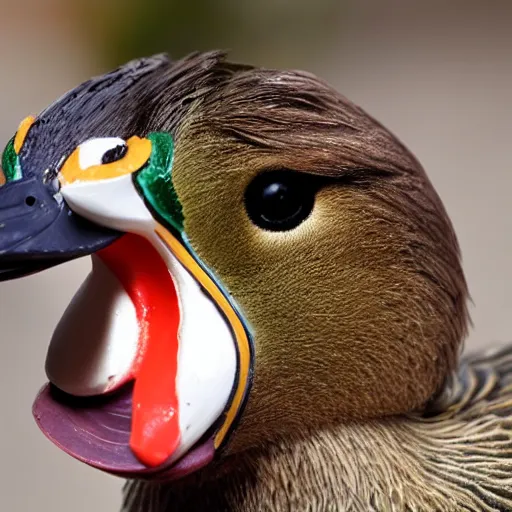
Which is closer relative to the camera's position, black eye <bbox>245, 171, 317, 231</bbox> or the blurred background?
black eye <bbox>245, 171, 317, 231</bbox>

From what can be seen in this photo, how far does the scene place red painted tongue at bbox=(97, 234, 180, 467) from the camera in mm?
386

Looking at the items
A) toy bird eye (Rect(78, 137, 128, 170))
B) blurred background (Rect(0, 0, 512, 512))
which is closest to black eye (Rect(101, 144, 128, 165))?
toy bird eye (Rect(78, 137, 128, 170))

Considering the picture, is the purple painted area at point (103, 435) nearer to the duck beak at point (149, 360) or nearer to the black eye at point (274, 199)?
the duck beak at point (149, 360)

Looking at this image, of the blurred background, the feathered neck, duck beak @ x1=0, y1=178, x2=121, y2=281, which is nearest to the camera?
duck beak @ x1=0, y1=178, x2=121, y2=281

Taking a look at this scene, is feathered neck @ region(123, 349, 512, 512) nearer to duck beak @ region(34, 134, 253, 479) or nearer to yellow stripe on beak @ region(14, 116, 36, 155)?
duck beak @ region(34, 134, 253, 479)

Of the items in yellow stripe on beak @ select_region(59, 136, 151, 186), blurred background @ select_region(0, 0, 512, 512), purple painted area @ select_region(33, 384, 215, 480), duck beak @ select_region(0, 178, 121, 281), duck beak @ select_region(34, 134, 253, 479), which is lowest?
blurred background @ select_region(0, 0, 512, 512)

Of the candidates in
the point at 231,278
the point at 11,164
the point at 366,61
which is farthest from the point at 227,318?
the point at 366,61

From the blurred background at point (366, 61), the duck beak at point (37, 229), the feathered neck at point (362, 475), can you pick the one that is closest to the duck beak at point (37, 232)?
the duck beak at point (37, 229)

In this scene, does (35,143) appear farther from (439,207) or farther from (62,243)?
(439,207)

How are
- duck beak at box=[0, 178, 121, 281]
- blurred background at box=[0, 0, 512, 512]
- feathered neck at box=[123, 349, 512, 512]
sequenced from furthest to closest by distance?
blurred background at box=[0, 0, 512, 512] < feathered neck at box=[123, 349, 512, 512] < duck beak at box=[0, 178, 121, 281]

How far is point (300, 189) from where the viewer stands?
409 millimetres

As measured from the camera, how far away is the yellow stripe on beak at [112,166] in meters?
0.36

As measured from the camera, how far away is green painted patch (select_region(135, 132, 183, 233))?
1.24 feet

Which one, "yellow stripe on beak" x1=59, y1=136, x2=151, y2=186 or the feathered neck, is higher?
"yellow stripe on beak" x1=59, y1=136, x2=151, y2=186
